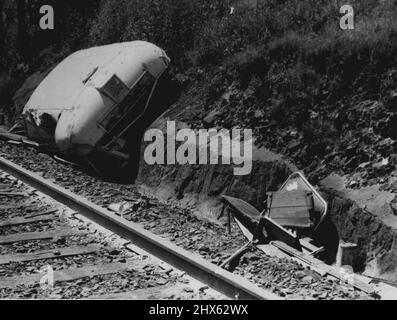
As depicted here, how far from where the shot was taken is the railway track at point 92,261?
5.24 meters

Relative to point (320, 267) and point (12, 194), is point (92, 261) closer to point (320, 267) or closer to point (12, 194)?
point (320, 267)

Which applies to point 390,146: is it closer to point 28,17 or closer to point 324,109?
point 324,109

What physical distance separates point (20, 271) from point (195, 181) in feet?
11.8

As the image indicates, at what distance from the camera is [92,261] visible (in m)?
6.10

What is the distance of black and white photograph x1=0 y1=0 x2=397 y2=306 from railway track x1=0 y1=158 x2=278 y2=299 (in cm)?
2

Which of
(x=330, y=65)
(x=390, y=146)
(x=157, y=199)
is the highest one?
(x=330, y=65)

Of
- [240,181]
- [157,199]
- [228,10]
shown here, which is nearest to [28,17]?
[228,10]

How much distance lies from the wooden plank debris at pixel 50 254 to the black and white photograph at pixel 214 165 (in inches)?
1.0

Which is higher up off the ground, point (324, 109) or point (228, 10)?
point (228, 10)

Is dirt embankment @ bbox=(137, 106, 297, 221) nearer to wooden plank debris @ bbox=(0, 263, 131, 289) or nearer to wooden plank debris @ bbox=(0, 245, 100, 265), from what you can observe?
wooden plank debris @ bbox=(0, 245, 100, 265)

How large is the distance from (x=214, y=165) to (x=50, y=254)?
312 centimetres

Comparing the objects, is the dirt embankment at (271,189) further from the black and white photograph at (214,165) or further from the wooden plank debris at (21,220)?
the wooden plank debris at (21,220)

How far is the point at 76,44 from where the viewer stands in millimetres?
16922
